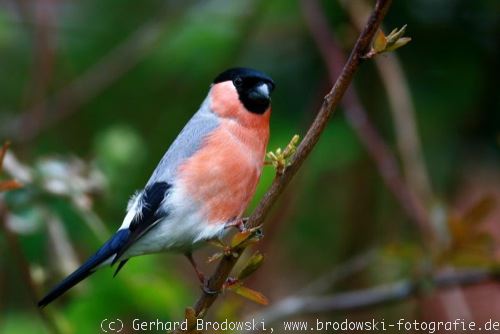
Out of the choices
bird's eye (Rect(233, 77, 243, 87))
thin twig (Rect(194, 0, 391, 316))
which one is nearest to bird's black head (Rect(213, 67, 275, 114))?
bird's eye (Rect(233, 77, 243, 87))

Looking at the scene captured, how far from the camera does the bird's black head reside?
255 cm

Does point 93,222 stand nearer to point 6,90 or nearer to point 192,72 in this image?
point 192,72

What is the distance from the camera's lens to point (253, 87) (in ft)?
8.48

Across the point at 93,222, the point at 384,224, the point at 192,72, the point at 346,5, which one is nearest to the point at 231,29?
the point at 192,72

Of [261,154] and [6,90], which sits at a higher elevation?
[6,90]

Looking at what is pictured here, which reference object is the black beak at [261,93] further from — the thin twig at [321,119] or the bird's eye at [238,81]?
the thin twig at [321,119]

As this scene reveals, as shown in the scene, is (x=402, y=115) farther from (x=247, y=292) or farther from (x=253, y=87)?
(x=247, y=292)

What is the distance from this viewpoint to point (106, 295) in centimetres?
304

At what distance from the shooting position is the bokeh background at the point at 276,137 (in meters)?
3.06

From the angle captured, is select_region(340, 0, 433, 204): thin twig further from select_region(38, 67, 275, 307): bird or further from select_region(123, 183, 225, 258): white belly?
select_region(123, 183, 225, 258): white belly

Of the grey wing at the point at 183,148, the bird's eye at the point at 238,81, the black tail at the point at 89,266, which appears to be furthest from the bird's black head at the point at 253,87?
the black tail at the point at 89,266

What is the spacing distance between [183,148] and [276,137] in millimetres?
902

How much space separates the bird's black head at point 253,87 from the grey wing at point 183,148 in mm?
115

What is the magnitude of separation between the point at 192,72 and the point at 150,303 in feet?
3.96
